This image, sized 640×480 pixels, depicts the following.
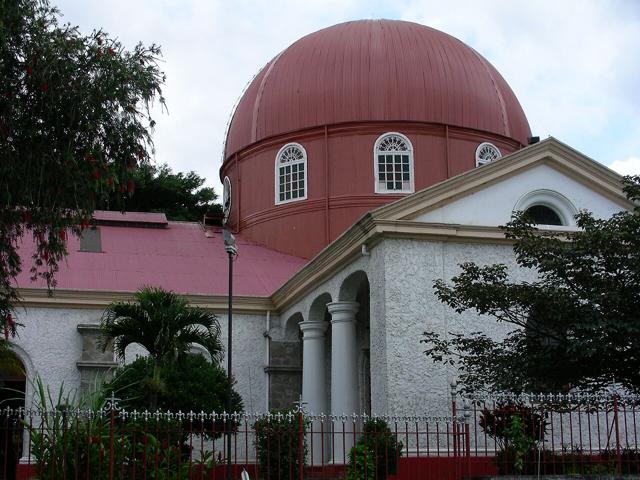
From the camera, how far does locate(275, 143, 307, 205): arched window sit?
26.7m

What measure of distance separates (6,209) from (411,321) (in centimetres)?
810

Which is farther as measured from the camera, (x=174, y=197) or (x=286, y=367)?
(x=174, y=197)

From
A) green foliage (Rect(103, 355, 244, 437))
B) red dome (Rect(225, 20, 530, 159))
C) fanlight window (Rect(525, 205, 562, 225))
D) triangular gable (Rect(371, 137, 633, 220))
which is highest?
red dome (Rect(225, 20, 530, 159))

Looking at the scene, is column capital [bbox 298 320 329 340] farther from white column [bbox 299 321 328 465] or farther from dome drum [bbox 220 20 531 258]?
dome drum [bbox 220 20 531 258]

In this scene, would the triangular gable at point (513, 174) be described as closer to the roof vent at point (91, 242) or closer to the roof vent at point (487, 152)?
the roof vent at point (487, 152)

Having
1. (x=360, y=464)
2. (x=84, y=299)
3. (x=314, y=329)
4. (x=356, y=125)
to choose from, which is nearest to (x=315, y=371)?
(x=314, y=329)

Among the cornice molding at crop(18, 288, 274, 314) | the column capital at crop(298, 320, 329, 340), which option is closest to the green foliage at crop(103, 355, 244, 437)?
the column capital at crop(298, 320, 329, 340)

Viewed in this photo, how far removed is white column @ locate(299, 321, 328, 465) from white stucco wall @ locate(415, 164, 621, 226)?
5.40 m

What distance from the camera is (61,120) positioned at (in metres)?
11.2

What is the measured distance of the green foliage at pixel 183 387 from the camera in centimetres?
1738

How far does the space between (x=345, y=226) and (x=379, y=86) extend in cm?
400

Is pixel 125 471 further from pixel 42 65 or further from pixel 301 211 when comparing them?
pixel 301 211

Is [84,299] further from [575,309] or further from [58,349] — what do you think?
[575,309]

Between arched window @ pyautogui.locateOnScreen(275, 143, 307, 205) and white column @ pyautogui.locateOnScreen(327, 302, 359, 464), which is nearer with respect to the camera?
white column @ pyautogui.locateOnScreen(327, 302, 359, 464)
